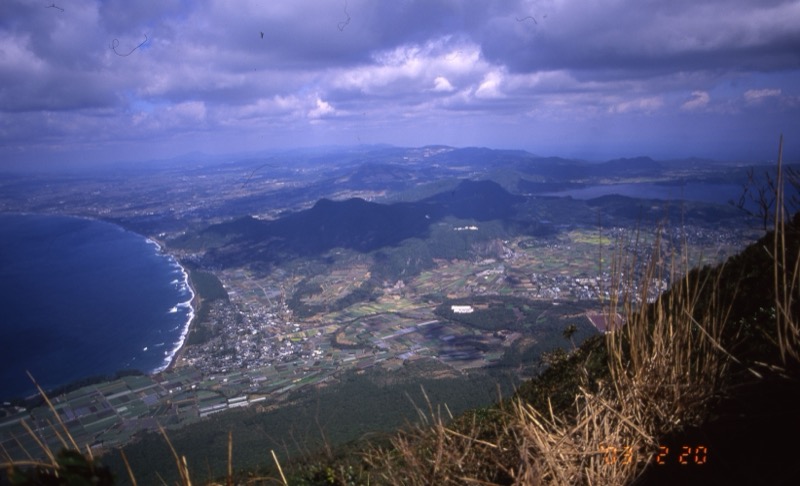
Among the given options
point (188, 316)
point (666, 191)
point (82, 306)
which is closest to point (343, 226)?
point (188, 316)

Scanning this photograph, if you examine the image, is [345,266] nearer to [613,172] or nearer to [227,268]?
Answer: [227,268]

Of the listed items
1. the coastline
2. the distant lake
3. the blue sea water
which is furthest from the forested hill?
the distant lake

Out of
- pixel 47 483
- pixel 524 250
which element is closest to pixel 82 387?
pixel 47 483
